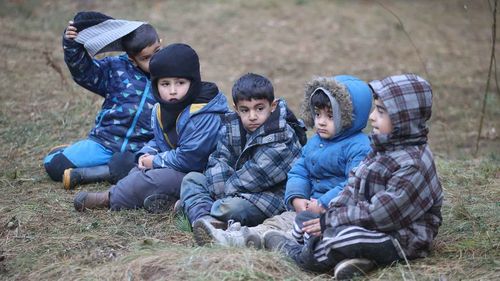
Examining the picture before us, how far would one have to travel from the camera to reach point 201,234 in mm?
4883

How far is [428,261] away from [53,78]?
674 cm

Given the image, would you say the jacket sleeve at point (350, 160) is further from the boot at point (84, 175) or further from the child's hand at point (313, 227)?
the boot at point (84, 175)

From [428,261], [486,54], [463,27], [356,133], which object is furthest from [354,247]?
[463,27]

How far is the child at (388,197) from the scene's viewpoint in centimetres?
421

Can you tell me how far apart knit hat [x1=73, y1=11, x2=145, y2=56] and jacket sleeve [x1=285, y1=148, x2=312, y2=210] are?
7.10 ft

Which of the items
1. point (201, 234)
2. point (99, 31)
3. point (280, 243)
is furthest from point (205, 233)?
point (99, 31)

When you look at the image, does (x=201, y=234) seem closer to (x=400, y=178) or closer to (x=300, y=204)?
(x=300, y=204)

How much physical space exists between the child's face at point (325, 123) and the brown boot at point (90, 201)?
6.31ft

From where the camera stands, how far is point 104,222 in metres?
5.55

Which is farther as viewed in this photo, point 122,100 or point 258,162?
point 122,100

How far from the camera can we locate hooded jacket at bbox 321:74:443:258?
4.21 meters

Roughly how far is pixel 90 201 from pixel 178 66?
1.28 metres

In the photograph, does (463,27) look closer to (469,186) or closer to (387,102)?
(469,186)

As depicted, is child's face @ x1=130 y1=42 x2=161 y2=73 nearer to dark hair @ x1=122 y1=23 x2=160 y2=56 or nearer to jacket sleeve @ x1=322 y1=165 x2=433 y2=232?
dark hair @ x1=122 y1=23 x2=160 y2=56
